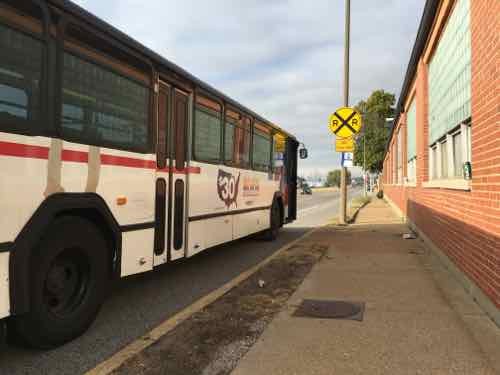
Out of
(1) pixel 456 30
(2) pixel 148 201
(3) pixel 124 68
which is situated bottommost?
(2) pixel 148 201

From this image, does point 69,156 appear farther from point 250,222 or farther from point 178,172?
point 250,222

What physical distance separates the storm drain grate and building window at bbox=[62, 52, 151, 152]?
2529 millimetres

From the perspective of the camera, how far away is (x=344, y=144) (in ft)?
53.0

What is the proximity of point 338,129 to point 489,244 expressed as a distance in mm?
11067

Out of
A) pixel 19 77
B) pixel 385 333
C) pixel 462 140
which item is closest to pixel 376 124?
pixel 462 140

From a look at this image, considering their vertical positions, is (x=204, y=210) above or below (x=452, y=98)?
below

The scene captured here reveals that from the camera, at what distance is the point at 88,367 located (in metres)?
3.78

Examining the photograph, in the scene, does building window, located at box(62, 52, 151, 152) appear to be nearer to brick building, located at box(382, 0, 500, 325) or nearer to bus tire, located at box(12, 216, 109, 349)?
bus tire, located at box(12, 216, 109, 349)

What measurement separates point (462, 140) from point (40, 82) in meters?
6.06

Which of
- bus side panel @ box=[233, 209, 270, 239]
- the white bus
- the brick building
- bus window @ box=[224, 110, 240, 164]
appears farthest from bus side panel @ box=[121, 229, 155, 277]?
the brick building

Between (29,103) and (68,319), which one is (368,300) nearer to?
(68,319)

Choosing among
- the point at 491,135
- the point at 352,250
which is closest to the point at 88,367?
the point at 491,135

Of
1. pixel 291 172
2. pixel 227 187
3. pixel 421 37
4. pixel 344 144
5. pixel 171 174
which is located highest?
pixel 421 37

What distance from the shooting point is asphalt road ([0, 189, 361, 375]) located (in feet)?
12.7
